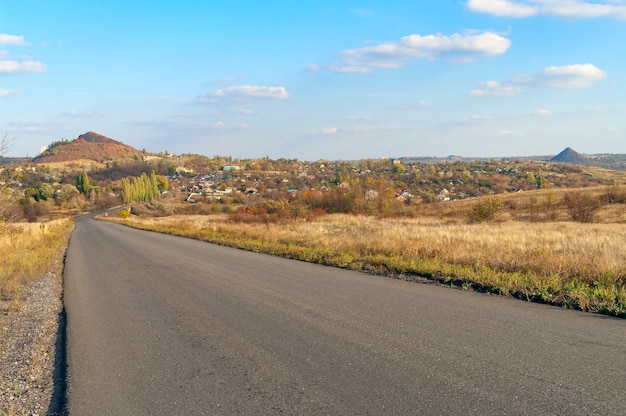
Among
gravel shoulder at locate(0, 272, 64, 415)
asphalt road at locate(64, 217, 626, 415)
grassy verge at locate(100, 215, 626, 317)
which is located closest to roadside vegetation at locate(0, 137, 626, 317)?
grassy verge at locate(100, 215, 626, 317)

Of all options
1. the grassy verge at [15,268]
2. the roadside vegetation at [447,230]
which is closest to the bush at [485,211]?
the roadside vegetation at [447,230]

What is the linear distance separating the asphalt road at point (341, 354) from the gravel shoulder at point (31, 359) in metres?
0.25

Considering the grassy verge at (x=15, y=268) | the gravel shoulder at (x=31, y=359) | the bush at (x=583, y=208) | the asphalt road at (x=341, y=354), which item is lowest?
the bush at (x=583, y=208)

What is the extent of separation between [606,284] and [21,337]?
1029 cm

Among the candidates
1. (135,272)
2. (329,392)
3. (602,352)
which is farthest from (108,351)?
(135,272)

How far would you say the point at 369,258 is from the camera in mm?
13242

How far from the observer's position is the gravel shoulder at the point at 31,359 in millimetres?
4906

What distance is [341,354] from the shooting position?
5484mm

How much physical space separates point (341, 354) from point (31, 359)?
4435 millimetres

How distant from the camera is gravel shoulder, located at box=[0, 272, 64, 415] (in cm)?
491

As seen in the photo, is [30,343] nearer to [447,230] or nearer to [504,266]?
[504,266]

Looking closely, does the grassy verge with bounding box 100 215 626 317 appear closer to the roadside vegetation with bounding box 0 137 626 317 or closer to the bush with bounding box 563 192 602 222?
the roadside vegetation with bounding box 0 137 626 317

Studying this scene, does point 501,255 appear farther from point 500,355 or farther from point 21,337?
point 21,337

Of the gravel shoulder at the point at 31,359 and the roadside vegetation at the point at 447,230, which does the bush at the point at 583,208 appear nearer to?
the roadside vegetation at the point at 447,230
